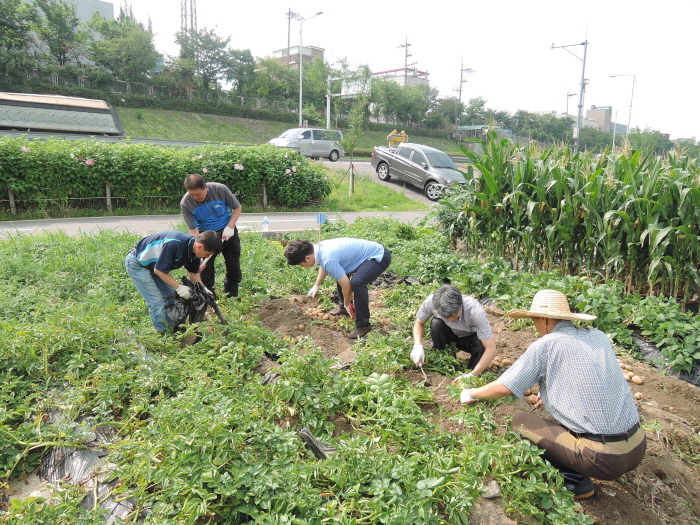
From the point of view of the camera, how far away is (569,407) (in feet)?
8.12

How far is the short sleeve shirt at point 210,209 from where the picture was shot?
527 cm

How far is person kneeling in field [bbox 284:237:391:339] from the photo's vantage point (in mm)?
4332

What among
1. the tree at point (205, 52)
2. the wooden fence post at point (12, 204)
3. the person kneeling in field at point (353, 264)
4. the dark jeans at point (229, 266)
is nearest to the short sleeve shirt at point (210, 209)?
the dark jeans at point (229, 266)

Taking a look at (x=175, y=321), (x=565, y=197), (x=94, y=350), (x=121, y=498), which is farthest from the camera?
(x=565, y=197)

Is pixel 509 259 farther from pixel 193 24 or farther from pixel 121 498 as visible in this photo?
pixel 193 24

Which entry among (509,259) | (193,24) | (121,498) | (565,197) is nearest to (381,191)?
(509,259)

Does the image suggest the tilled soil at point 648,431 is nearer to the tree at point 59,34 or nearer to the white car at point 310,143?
the white car at point 310,143

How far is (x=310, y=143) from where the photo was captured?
829 inches

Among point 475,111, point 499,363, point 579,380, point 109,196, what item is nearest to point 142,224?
point 109,196

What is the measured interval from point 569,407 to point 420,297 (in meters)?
3.00

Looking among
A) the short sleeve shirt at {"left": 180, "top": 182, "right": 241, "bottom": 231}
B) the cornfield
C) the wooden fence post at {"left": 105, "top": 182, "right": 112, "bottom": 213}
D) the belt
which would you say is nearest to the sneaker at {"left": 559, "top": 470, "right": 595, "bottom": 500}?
the belt

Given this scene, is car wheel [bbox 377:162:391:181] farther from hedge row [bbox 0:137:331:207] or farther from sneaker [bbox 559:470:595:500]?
sneaker [bbox 559:470:595:500]

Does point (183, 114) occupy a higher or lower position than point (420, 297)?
higher

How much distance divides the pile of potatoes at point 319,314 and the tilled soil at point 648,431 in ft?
0.47
